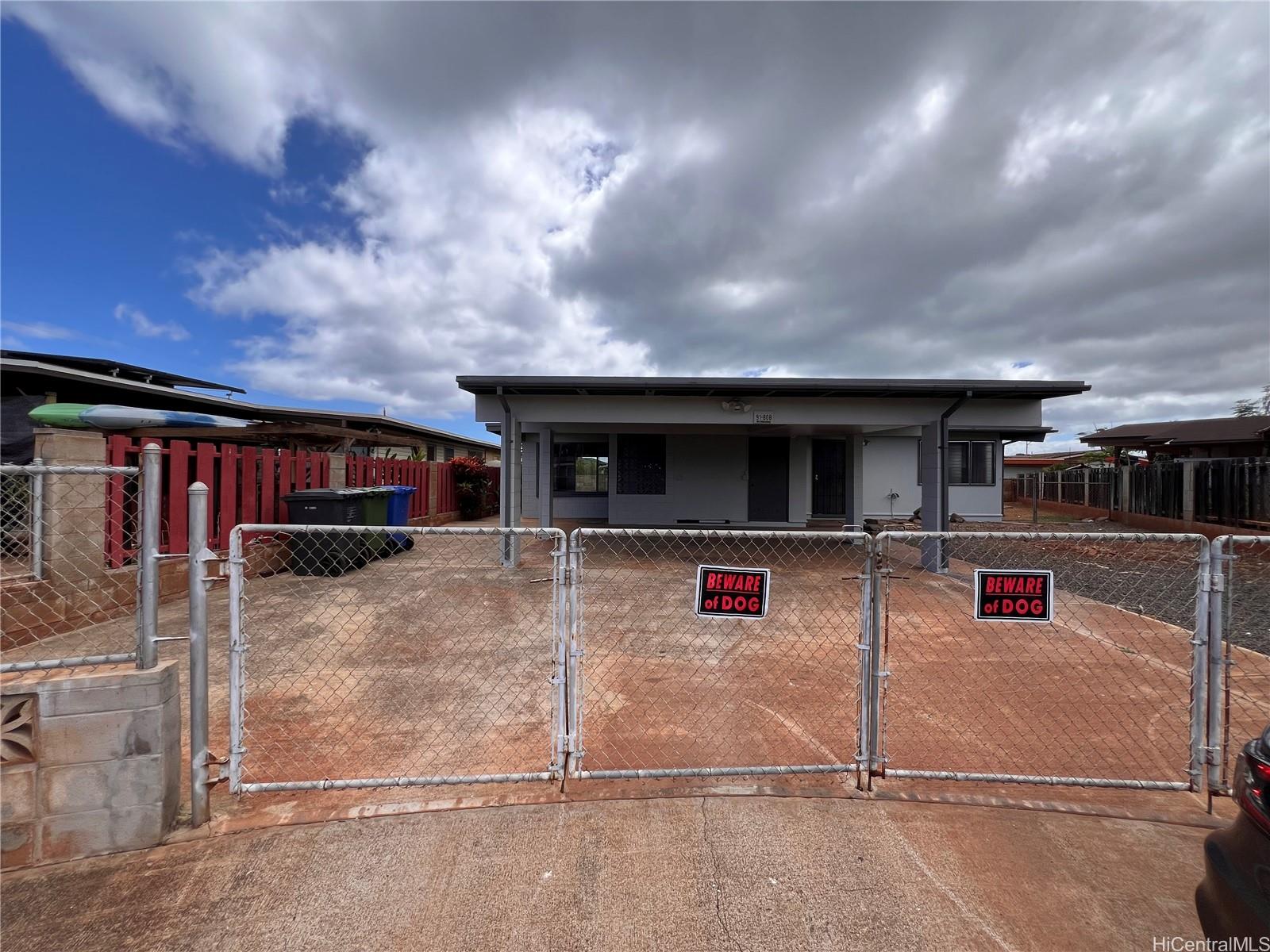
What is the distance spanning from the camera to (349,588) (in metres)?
7.97

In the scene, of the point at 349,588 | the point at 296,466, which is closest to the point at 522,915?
the point at 349,588

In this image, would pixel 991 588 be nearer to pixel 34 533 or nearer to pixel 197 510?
pixel 197 510

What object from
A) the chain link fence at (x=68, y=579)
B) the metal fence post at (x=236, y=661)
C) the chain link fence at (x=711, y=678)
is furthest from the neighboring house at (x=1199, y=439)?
the chain link fence at (x=68, y=579)

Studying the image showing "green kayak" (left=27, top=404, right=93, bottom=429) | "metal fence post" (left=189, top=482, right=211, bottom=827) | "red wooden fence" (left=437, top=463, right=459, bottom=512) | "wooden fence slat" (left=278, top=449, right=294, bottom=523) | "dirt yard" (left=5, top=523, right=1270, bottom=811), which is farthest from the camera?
"red wooden fence" (left=437, top=463, right=459, bottom=512)

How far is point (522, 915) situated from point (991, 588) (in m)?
2.60

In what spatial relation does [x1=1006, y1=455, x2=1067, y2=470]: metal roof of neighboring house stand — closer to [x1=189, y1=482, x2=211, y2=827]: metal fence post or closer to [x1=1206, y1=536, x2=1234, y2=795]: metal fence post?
[x1=1206, y1=536, x2=1234, y2=795]: metal fence post

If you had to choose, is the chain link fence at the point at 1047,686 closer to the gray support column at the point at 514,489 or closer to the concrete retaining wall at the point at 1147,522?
the concrete retaining wall at the point at 1147,522

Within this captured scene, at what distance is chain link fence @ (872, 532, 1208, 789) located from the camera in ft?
10.2

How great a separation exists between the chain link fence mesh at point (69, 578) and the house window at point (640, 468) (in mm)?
10010

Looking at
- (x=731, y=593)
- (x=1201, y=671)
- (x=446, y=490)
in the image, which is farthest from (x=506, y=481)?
(x=446, y=490)

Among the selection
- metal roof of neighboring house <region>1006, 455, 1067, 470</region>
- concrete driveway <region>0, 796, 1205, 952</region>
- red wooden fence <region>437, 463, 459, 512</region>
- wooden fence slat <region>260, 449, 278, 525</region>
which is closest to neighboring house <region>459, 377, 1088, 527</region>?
red wooden fence <region>437, 463, 459, 512</region>

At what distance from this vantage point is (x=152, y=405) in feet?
44.2

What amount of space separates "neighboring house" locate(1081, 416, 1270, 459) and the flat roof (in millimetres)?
16717

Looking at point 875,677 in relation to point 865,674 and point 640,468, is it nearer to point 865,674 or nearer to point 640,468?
point 865,674
